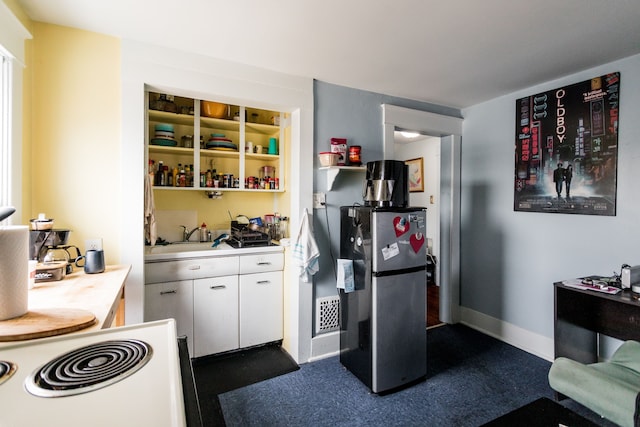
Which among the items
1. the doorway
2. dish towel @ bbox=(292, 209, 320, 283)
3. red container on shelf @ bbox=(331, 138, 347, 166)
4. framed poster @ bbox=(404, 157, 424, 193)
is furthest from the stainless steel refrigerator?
framed poster @ bbox=(404, 157, 424, 193)

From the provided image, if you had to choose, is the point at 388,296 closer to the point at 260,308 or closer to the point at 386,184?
the point at 386,184

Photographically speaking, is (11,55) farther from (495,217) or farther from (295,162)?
(495,217)

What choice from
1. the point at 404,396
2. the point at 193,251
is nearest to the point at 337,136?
the point at 193,251

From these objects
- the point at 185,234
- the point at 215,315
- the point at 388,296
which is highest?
the point at 185,234

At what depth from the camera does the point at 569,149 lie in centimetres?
250

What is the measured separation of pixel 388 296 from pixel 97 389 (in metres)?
1.82

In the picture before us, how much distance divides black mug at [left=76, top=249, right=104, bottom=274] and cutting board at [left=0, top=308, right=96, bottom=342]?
0.68 metres

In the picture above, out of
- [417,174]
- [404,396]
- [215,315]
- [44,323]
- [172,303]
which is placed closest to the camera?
[44,323]

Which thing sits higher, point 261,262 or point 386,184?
point 386,184

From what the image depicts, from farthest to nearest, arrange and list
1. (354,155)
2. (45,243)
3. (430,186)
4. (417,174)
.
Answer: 1. (417,174)
2. (430,186)
3. (354,155)
4. (45,243)

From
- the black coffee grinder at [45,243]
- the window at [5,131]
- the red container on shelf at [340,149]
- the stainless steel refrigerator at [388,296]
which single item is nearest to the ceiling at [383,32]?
the window at [5,131]

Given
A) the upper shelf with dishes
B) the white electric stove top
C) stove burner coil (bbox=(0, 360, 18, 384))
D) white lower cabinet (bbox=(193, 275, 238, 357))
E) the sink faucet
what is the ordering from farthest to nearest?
the sink faucet → the upper shelf with dishes → white lower cabinet (bbox=(193, 275, 238, 357)) → stove burner coil (bbox=(0, 360, 18, 384)) → the white electric stove top

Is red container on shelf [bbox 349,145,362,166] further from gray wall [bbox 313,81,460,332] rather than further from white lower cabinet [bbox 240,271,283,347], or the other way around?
white lower cabinet [bbox 240,271,283,347]

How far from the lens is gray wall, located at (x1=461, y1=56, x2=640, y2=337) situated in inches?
86.8
